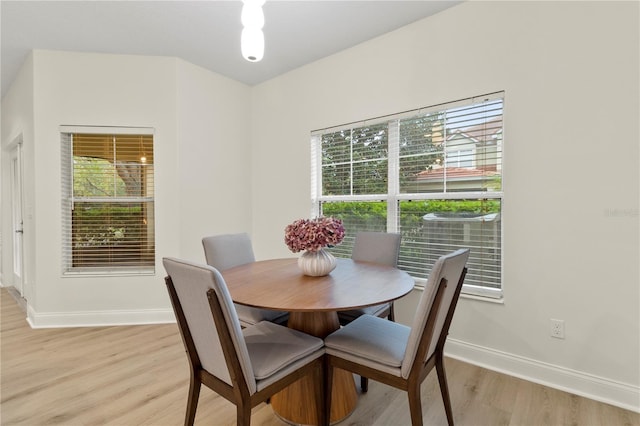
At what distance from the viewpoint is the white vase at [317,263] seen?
1943mm

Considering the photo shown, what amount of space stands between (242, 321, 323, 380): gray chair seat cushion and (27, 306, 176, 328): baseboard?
2.05 metres

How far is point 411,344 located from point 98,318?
10.5ft

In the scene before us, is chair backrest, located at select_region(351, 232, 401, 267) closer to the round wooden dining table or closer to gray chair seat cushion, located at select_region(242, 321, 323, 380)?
the round wooden dining table

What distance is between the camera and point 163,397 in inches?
78.5

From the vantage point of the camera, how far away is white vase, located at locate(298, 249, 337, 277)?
194cm

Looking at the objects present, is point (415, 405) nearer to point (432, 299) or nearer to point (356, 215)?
point (432, 299)

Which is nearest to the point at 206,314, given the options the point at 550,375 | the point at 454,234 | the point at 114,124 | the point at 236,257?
the point at 236,257

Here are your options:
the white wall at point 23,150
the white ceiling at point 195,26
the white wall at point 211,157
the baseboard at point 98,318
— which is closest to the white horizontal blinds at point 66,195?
the white wall at point 23,150

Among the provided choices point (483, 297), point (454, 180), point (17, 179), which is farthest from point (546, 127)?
point (17, 179)

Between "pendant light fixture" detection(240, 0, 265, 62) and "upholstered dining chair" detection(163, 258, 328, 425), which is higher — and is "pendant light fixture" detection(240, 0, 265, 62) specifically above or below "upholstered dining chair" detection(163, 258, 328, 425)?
above

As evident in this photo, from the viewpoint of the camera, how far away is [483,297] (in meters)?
2.35

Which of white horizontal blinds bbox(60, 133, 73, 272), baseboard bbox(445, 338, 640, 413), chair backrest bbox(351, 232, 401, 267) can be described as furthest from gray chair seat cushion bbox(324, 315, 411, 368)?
white horizontal blinds bbox(60, 133, 73, 272)

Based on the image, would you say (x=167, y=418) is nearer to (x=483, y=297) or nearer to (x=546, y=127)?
(x=483, y=297)

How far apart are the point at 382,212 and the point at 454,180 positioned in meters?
0.68
